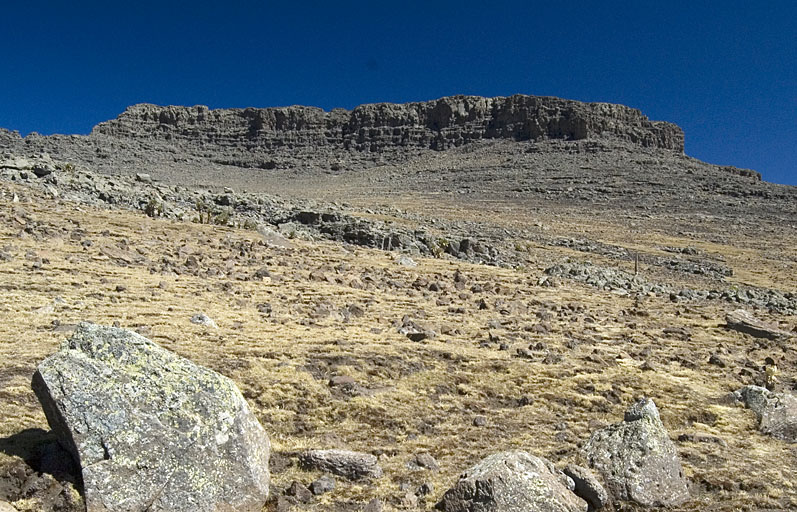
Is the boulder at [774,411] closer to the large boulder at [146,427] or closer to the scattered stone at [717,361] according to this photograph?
the scattered stone at [717,361]

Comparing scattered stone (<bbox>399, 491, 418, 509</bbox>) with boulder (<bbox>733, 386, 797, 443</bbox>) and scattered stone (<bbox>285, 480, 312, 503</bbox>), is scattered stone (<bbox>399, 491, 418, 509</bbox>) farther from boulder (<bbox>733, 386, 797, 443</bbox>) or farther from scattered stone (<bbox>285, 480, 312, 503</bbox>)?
boulder (<bbox>733, 386, 797, 443</bbox>)

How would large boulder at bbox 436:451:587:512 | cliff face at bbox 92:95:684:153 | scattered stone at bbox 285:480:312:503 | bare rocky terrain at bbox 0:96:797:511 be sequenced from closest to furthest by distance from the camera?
large boulder at bbox 436:451:587:512
scattered stone at bbox 285:480:312:503
bare rocky terrain at bbox 0:96:797:511
cliff face at bbox 92:95:684:153

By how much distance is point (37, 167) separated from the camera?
24359mm

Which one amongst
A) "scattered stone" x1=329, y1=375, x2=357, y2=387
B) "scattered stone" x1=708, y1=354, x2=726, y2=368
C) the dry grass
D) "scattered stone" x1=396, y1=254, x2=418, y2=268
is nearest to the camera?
the dry grass

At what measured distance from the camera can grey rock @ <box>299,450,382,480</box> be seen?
552 cm

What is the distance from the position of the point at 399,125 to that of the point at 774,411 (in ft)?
374

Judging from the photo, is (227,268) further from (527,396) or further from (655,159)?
(655,159)

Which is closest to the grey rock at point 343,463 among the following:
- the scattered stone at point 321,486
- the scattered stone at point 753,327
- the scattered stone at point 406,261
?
the scattered stone at point 321,486

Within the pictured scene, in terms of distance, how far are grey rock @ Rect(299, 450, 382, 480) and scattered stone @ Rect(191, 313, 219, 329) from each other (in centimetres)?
438

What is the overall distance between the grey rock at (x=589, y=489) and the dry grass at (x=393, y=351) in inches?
42.8

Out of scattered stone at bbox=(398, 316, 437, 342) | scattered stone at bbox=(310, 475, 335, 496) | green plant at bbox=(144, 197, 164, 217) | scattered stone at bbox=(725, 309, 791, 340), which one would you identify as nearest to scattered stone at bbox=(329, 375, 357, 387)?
scattered stone at bbox=(310, 475, 335, 496)

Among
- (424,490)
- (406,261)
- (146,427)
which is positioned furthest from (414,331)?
(406,261)

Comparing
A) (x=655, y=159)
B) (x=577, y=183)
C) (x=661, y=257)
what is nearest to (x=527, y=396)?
(x=661, y=257)

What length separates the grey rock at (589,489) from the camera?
5074 millimetres
